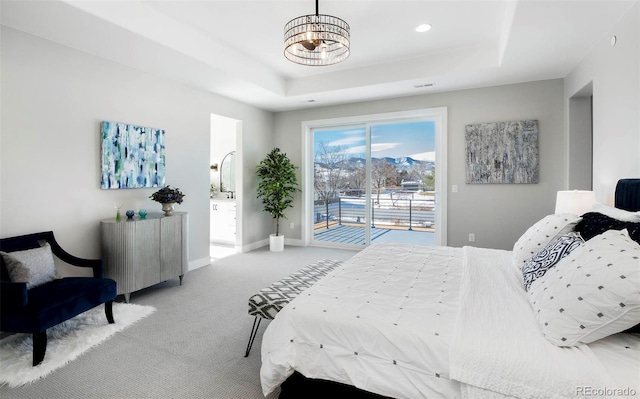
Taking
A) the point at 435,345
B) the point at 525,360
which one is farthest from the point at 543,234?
the point at 435,345

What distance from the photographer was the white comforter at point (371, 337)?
137 cm

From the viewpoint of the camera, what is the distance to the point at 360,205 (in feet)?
18.9

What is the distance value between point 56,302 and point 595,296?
3134mm

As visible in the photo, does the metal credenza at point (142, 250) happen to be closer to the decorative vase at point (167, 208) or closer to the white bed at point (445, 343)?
the decorative vase at point (167, 208)

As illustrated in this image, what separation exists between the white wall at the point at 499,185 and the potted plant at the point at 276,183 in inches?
80.1

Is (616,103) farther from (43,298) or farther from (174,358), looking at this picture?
(43,298)

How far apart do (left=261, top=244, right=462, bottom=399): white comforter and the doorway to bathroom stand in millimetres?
3771

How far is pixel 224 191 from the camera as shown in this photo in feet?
23.7

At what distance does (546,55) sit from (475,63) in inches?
28.1

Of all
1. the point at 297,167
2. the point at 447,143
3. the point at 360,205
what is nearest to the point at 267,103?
the point at 297,167

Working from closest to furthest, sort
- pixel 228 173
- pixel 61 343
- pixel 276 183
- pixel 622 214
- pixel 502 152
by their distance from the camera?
pixel 622 214, pixel 61 343, pixel 502 152, pixel 276 183, pixel 228 173

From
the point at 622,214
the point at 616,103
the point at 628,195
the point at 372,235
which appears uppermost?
the point at 616,103

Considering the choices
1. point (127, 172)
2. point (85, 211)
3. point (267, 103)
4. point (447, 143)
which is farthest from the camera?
point (267, 103)

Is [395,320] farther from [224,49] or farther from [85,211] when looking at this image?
[224,49]
